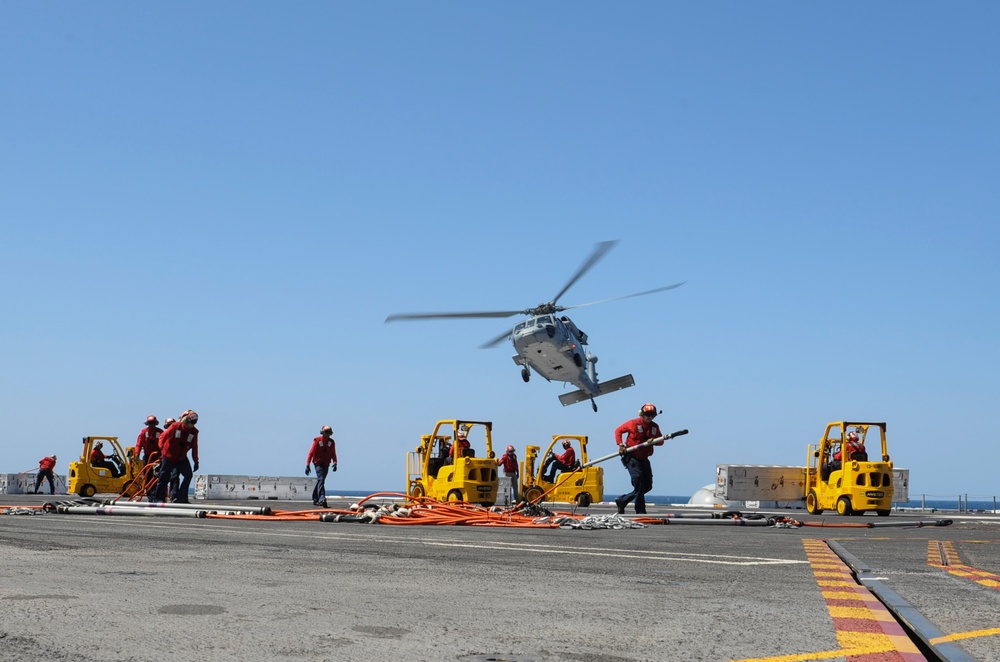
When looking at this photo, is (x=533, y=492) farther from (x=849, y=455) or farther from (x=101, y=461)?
(x=101, y=461)

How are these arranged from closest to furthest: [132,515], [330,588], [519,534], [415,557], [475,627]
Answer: [475,627] < [330,588] < [415,557] < [519,534] < [132,515]

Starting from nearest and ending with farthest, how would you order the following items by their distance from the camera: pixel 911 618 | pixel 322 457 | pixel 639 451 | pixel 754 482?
pixel 911 618 < pixel 639 451 < pixel 322 457 < pixel 754 482

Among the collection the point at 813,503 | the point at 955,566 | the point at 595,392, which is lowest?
the point at 955,566

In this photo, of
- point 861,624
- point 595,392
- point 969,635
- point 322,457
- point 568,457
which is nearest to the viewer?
point 969,635

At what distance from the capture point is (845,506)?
23688 millimetres

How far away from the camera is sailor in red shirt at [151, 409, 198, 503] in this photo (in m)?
18.5

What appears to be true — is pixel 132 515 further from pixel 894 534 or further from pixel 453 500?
pixel 894 534

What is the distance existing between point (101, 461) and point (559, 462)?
13.8 m

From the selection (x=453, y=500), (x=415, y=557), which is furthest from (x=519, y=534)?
(x=453, y=500)

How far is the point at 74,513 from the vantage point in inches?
611

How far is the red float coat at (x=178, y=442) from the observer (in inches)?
729

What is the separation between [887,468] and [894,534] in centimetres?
1086

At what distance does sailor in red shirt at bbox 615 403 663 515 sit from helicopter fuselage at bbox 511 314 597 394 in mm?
13815

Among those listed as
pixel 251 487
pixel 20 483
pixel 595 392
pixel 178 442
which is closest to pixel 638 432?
pixel 178 442
